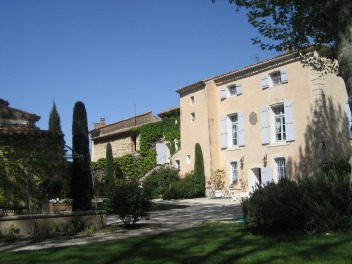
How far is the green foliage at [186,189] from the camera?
2452cm

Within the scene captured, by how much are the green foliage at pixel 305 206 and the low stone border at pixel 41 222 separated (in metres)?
4.25

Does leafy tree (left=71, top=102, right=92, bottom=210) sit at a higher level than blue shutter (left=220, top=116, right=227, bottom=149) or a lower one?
lower

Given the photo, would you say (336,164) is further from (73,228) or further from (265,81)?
(73,228)

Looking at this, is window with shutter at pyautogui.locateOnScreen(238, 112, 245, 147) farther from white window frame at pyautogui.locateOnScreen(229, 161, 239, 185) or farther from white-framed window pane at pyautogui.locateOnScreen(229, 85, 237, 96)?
white-framed window pane at pyautogui.locateOnScreen(229, 85, 237, 96)

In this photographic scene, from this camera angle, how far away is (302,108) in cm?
2048

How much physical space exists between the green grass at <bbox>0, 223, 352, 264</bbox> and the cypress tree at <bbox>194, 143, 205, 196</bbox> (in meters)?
16.2

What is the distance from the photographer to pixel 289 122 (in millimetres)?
20953

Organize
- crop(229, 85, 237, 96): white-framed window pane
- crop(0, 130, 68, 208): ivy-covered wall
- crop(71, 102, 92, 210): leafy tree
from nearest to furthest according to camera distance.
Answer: crop(0, 130, 68, 208): ivy-covered wall < crop(71, 102, 92, 210): leafy tree < crop(229, 85, 237, 96): white-framed window pane

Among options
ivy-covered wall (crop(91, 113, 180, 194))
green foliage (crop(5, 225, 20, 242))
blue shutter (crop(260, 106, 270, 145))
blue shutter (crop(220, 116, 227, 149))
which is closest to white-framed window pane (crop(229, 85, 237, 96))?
blue shutter (crop(220, 116, 227, 149))

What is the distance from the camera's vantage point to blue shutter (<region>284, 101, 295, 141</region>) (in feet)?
68.5

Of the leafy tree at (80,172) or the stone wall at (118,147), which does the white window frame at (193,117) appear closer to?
the stone wall at (118,147)

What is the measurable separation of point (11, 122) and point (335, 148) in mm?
15106

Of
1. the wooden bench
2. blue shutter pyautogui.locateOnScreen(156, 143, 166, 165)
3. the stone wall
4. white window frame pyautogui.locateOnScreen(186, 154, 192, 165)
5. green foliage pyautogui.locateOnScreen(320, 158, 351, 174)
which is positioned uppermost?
the stone wall

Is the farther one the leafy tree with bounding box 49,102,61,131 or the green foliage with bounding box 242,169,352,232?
the leafy tree with bounding box 49,102,61,131
